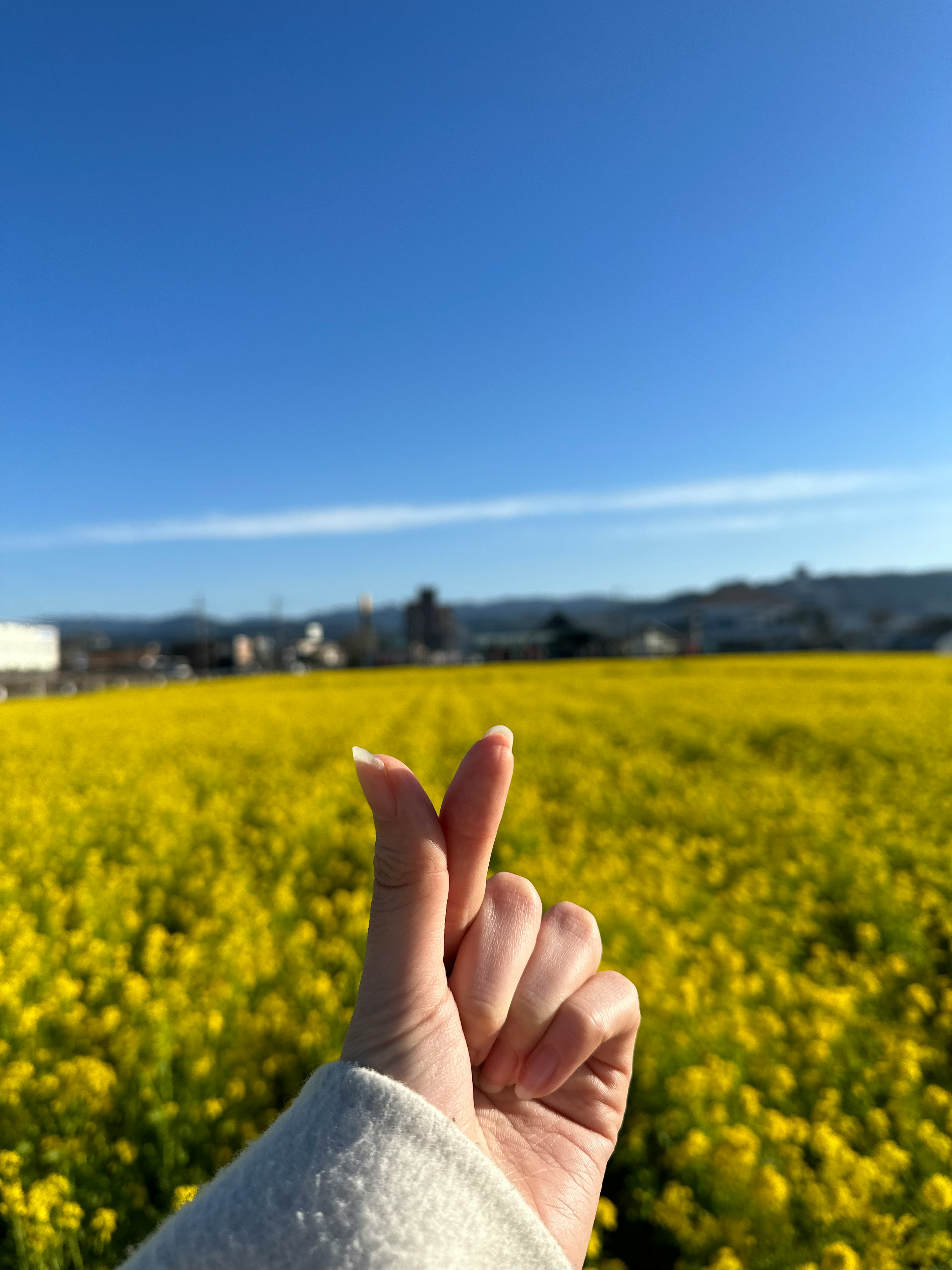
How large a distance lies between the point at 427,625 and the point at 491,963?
5228 centimetres

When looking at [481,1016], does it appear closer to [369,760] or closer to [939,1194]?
[369,760]

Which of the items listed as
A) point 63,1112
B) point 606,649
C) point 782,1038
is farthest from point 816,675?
point 606,649

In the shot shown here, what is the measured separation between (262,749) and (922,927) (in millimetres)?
7003

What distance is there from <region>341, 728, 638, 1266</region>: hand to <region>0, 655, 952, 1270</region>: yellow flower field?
4.24ft

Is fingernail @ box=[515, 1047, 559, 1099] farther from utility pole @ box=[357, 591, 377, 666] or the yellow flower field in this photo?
utility pole @ box=[357, 591, 377, 666]

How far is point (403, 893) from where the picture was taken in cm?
76

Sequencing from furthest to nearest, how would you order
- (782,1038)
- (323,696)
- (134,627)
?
(134,627) → (323,696) → (782,1038)

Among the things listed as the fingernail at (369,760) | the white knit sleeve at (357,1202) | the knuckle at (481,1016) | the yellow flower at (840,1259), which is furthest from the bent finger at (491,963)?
the yellow flower at (840,1259)

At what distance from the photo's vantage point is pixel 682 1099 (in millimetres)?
Result: 2500

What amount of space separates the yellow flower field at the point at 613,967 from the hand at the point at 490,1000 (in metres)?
1.29

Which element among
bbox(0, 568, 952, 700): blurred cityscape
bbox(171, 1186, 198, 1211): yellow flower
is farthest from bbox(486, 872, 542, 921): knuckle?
bbox(0, 568, 952, 700): blurred cityscape

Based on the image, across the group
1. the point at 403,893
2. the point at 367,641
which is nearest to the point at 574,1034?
the point at 403,893

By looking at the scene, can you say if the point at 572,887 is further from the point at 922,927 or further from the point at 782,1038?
the point at 922,927

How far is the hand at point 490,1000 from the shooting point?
767mm
